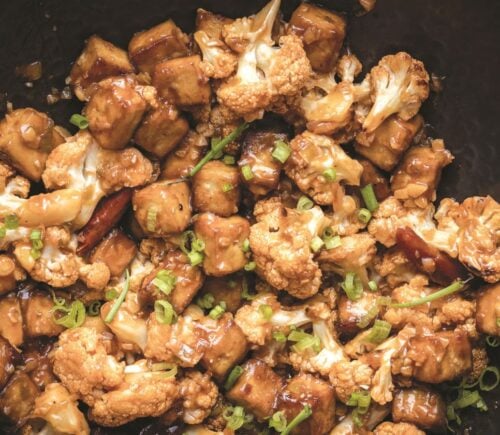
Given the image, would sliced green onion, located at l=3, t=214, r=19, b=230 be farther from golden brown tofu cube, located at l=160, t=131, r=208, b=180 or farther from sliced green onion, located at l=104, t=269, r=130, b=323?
golden brown tofu cube, located at l=160, t=131, r=208, b=180

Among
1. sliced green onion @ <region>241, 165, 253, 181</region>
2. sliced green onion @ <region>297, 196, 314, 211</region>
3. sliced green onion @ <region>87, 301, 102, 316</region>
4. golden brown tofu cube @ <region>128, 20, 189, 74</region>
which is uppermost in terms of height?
golden brown tofu cube @ <region>128, 20, 189, 74</region>

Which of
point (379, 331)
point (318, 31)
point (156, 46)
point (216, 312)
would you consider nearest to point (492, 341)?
point (379, 331)

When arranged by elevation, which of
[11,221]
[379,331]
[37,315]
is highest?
[11,221]

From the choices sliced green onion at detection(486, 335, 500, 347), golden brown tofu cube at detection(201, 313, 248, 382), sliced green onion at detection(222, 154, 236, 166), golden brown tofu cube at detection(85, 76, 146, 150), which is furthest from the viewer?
sliced green onion at detection(222, 154, 236, 166)

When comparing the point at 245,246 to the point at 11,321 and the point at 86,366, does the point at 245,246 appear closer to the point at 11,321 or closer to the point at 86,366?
the point at 86,366

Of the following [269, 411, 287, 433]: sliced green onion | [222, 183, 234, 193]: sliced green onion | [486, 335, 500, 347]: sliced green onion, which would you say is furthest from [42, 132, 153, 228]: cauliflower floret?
[486, 335, 500, 347]: sliced green onion

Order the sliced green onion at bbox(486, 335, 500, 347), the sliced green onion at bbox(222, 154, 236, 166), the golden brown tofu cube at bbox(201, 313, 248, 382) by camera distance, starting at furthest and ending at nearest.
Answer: the sliced green onion at bbox(222, 154, 236, 166)
the sliced green onion at bbox(486, 335, 500, 347)
the golden brown tofu cube at bbox(201, 313, 248, 382)

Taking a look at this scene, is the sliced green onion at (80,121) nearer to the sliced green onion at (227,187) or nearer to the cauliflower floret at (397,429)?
the sliced green onion at (227,187)
